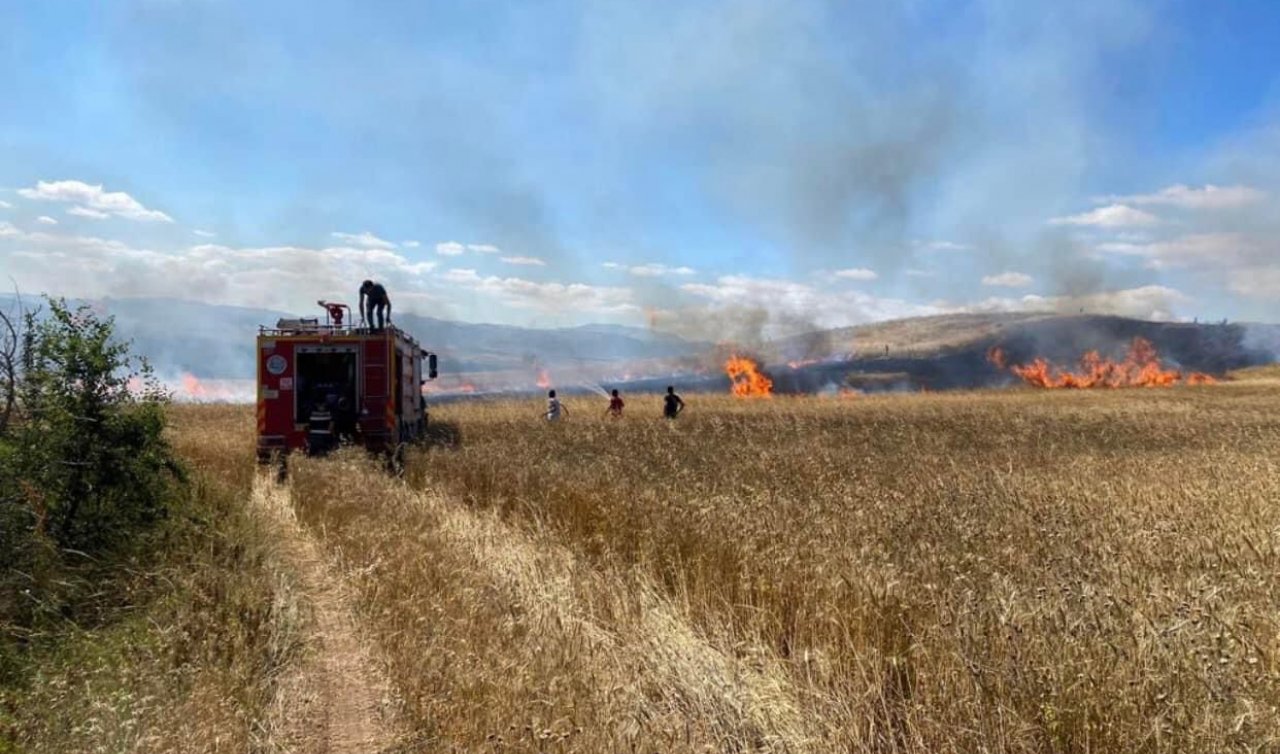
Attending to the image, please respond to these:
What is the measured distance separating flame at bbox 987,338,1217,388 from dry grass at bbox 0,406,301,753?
198 ft

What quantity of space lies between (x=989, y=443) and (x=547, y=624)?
13.9 metres

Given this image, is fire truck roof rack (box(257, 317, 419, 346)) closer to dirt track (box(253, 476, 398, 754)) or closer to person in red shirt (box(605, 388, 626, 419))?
person in red shirt (box(605, 388, 626, 419))

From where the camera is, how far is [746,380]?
2307 inches

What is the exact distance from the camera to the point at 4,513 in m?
5.84

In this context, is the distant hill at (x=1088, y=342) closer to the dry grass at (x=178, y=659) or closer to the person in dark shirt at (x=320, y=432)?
the person in dark shirt at (x=320, y=432)

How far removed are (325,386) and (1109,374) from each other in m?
66.7

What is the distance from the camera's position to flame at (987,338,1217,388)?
6047 cm

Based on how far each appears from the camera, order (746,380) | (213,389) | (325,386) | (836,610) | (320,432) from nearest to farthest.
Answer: (836,610) → (320,432) → (325,386) → (746,380) → (213,389)

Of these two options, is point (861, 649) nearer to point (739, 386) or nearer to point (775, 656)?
point (775, 656)

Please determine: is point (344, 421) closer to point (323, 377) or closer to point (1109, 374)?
point (323, 377)

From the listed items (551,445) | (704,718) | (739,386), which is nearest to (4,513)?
(704,718)

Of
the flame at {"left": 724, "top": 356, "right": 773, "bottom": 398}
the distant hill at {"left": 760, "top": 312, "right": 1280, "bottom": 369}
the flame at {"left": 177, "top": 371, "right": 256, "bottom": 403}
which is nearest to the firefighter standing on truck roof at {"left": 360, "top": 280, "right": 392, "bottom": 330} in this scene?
the flame at {"left": 724, "top": 356, "right": 773, "bottom": 398}

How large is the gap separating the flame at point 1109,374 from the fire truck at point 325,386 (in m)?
54.0

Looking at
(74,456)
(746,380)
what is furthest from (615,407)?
(746,380)
